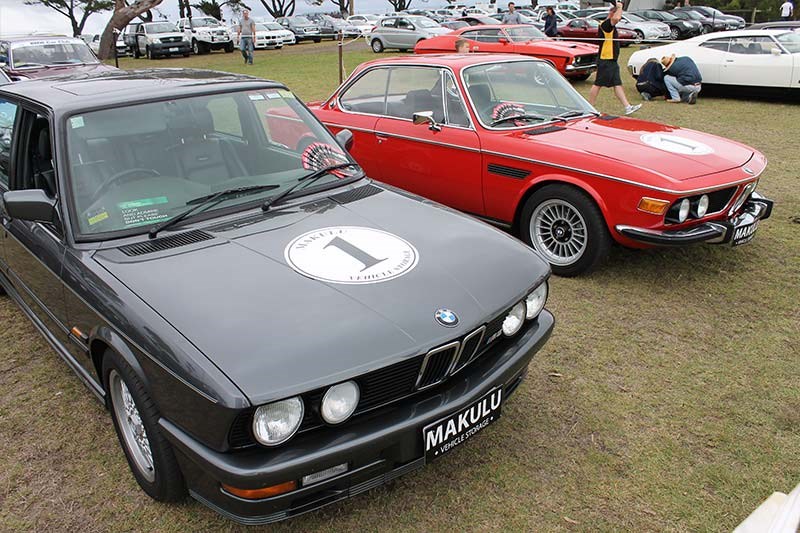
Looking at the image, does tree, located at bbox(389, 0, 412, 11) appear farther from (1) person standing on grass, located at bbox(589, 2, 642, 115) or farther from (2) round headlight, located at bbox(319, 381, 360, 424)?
(2) round headlight, located at bbox(319, 381, 360, 424)

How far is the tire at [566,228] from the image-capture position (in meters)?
4.50

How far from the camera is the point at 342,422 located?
214cm

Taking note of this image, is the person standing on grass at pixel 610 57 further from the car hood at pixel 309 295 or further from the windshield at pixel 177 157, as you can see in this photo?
the car hood at pixel 309 295

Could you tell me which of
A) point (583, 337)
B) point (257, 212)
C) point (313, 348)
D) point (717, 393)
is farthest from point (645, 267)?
point (313, 348)

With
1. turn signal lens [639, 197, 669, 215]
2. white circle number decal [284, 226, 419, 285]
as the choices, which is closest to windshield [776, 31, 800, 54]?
turn signal lens [639, 197, 669, 215]

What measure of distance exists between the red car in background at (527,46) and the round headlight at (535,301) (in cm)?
1085

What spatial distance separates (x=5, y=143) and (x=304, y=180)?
185cm

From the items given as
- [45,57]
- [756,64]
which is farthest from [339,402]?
[45,57]

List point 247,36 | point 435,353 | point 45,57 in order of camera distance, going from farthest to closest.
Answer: point 247,36 < point 45,57 < point 435,353

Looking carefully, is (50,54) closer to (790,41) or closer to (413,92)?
(413,92)

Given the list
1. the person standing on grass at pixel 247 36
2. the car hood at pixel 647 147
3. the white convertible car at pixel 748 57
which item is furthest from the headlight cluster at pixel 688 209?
the person standing on grass at pixel 247 36

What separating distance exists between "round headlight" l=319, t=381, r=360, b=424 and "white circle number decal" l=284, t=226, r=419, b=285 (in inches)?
18.8

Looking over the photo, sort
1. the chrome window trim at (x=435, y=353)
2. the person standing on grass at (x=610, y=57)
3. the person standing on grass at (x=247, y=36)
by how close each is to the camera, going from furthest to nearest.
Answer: the person standing on grass at (x=247, y=36)
the person standing on grass at (x=610, y=57)
the chrome window trim at (x=435, y=353)

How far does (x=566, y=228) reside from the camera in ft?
15.5
